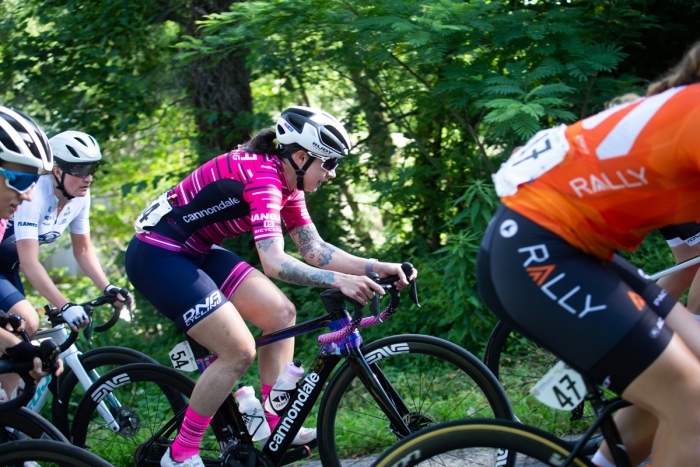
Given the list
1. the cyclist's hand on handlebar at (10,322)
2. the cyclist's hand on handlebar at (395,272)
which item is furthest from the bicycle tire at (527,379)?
the cyclist's hand on handlebar at (10,322)

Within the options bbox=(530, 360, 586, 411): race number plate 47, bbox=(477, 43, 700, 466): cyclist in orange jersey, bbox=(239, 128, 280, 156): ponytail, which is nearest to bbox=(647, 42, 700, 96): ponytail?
bbox=(477, 43, 700, 466): cyclist in orange jersey

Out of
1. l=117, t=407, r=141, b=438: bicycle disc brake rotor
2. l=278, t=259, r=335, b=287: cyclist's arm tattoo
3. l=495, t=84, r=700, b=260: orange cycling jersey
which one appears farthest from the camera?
Result: l=117, t=407, r=141, b=438: bicycle disc brake rotor

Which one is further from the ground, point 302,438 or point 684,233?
point 684,233

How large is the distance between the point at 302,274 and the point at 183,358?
3.03ft

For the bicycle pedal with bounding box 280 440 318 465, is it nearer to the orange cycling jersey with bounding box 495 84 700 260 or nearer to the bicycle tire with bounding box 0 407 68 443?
the bicycle tire with bounding box 0 407 68 443

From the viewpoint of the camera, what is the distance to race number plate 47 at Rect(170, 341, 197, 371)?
3.68 meters

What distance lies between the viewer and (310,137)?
352 cm

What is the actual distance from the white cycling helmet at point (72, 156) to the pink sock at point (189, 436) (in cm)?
180

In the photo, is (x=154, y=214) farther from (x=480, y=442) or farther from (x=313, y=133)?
(x=480, y=442)

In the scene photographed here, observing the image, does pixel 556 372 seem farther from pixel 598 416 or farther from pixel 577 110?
pixel 577 110

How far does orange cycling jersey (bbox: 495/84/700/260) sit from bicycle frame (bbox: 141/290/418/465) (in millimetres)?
1406

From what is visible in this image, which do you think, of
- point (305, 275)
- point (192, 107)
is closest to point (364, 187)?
point (192, 107)

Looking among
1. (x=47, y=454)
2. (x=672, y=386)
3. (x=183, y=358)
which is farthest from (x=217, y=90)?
(x=672, y=386)

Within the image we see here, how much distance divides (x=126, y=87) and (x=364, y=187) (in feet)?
9.80
